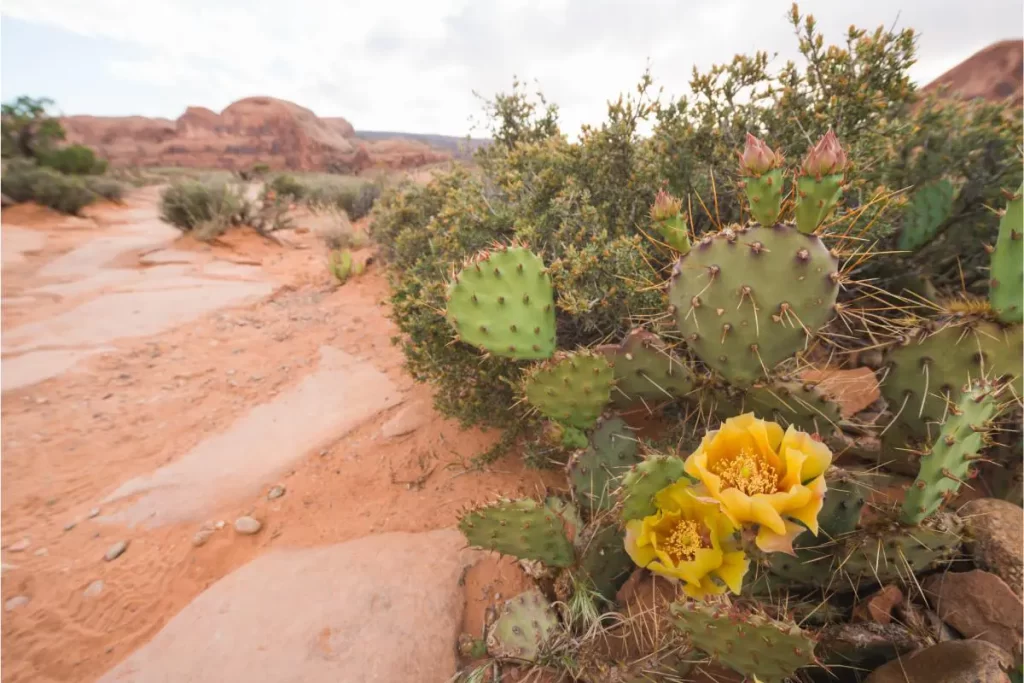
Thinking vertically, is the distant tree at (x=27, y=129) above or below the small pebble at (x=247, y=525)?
above

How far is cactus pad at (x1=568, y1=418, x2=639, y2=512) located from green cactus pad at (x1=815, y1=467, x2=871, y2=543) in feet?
1.87

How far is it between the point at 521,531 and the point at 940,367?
1294mm

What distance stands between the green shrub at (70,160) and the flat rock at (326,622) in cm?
1973

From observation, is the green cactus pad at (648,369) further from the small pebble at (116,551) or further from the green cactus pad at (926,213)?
the small pebble at (116,551)

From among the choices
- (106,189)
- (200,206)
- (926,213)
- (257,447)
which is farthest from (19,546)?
(106,189)

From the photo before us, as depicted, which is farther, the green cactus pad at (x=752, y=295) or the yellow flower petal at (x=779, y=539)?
the green cactus pad at (x=752, y=295)

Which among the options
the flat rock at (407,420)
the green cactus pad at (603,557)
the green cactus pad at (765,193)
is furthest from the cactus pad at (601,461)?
the flat rock at (407,420)

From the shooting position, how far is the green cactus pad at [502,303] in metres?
1.68

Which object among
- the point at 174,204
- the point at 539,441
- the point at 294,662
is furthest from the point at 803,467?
the point at 174,204

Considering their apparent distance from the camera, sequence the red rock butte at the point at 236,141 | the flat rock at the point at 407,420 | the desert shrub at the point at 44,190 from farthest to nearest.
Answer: the red rock butte at the point at 236,141 → the desert shrub at the point at 44,190 → the flat rock at the point at 407,420

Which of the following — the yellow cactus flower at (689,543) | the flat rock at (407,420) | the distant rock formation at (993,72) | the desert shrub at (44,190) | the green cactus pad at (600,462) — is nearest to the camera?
the yellow cactus flower at (689,543)

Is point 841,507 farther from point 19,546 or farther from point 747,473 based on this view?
point 19,546

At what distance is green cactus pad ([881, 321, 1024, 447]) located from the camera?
1339mm

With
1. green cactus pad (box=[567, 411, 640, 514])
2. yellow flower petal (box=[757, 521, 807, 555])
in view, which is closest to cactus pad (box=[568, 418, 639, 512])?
green cactus pad (box=[567, 411, 640, 514])
